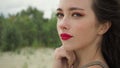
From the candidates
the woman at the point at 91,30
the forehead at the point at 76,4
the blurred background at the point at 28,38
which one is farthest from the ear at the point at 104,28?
the blurred background at the point at 28,38

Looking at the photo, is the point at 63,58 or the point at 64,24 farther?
the point at 63,58

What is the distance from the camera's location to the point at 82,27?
1322 mm

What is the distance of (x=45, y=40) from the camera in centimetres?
793

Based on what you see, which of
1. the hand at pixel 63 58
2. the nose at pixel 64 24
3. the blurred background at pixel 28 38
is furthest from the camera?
the blurred background at pixel 28 38

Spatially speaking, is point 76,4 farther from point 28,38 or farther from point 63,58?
point 28,38

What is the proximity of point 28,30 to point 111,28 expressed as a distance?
6544 millimetres

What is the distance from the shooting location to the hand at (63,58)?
1494 millimetres

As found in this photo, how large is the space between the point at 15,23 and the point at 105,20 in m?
6.52

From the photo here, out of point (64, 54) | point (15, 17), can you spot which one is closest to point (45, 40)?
point (15, 17)

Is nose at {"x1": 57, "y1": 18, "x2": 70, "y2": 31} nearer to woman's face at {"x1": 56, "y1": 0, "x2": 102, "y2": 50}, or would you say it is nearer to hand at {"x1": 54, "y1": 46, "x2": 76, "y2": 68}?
woman's face at {"x1": 56, "y1": 0, "x2": 102, "y2": 50}

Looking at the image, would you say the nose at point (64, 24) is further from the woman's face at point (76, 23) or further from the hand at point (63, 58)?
the hand at point (63, 58)

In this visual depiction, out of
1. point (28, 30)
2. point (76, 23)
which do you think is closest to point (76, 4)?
point (76, 23)

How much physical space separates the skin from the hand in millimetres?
83

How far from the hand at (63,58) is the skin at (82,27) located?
83mm
